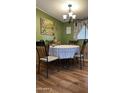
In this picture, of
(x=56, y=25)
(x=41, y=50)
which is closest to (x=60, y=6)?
(x=56, y=25)

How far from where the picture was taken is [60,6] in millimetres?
4484

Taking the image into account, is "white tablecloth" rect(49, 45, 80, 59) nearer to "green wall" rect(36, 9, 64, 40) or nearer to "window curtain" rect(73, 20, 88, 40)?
"green wall" rect(36, 9, 64, 40)

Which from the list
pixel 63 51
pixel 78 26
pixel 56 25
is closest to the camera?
pixel 63 51

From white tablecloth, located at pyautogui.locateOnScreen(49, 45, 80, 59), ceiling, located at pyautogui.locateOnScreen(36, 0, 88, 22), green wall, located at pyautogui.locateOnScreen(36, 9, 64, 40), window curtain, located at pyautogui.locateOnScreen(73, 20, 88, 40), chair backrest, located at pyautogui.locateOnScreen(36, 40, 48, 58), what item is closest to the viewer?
chair backrest, located at pyautogui.locateOnScreen(36, 40, 48, 58)

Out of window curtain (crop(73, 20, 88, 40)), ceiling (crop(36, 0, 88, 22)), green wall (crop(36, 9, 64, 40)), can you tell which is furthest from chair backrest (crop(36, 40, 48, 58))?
window curtain (crop(73, 20, 88, 40))

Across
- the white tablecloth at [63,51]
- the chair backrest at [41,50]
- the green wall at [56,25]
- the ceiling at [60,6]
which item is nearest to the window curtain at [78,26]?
the ceiling at [60,6]

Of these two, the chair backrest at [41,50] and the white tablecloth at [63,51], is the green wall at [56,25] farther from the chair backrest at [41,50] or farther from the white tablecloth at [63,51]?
the chair backrest at [41,50]

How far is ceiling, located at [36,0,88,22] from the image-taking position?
4112 millimetres

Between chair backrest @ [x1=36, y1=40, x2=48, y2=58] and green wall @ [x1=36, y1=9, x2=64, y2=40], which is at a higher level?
green wall @ [x1=36, y1=9, x2=64, y2=40]

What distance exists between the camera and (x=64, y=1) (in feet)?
13.3

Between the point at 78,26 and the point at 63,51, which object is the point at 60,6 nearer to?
the point at 78,26
